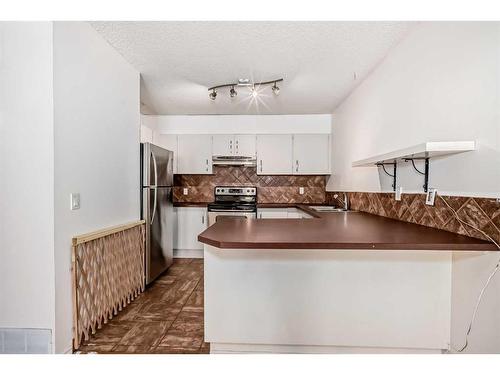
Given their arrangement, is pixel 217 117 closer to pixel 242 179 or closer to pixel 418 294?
pixel 242 179

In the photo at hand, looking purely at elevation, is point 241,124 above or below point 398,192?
above

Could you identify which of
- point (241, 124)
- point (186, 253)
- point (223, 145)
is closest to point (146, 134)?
point (223, 145)

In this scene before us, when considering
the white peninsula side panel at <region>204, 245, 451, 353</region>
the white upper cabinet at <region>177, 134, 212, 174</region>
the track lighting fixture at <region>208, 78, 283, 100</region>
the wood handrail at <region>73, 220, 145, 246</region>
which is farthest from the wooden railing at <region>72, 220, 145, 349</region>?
the white upper cabinet at <region>177, 134, 212, 174</region>

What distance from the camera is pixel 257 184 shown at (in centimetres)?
509

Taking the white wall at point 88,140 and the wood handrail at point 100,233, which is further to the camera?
the wood handrail at point 100,233

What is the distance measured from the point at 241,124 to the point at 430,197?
336 centimetres

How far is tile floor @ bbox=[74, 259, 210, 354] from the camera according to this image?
2.06 meters

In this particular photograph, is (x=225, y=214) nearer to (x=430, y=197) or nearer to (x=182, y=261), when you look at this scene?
(x=182, y=261)

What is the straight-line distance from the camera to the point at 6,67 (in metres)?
1.77

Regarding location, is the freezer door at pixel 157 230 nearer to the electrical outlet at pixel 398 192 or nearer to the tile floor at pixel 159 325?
the tile floor at pixel 159 325


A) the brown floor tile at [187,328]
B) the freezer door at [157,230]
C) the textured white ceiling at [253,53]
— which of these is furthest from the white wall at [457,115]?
the freezer door at [157,230]

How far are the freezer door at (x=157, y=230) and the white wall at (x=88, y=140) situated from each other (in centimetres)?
29

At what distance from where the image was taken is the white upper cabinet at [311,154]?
4.78 m

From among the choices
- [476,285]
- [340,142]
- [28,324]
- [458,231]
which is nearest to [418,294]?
[476,285]
